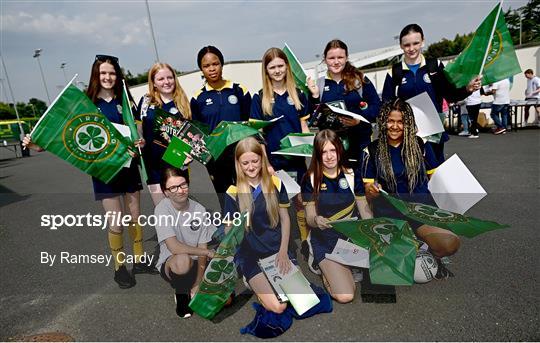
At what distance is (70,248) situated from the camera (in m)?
4.30

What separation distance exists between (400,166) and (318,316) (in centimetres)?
141

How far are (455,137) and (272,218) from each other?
941 cm

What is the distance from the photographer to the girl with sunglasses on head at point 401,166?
2979 millimetres

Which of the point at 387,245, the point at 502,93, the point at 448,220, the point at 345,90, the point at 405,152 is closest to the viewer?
the point at 448,220

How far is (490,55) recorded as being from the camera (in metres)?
3.13

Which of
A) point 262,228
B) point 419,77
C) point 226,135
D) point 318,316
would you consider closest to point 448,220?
point 318,316

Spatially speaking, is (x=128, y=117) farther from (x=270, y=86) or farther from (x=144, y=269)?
(x=144, y=269)

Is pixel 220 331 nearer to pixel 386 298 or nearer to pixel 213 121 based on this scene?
pixel 386 298

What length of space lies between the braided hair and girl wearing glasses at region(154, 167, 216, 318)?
1.55 m

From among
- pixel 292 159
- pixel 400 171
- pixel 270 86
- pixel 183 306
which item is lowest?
pixel 183 306

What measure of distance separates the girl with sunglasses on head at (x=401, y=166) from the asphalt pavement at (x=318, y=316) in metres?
0.46

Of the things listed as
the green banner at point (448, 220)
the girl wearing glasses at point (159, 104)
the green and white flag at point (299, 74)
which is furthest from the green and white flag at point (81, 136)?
the green banner at point (448, 220)

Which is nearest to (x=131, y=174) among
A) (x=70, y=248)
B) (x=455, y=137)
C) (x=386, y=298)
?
(x=70, y=248)

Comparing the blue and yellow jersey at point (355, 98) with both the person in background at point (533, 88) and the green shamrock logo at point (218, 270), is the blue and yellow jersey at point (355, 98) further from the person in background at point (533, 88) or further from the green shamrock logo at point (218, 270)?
the person in background at point (533, 88)
